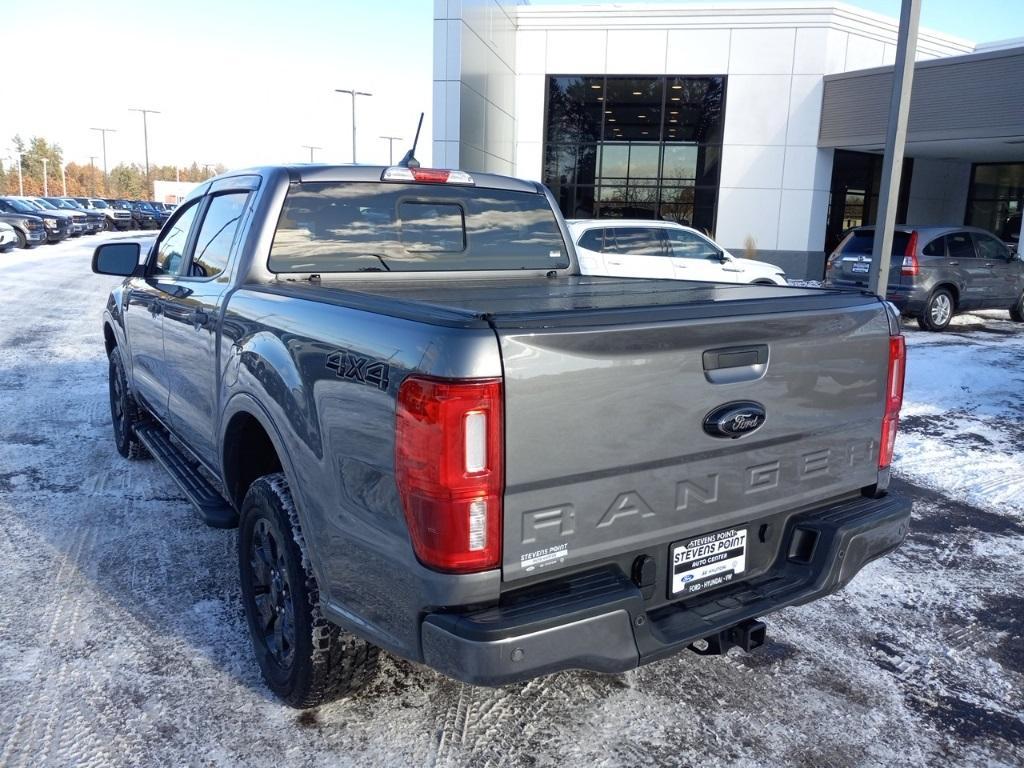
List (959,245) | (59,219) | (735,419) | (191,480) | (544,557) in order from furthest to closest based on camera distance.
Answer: (59,219) < (959,245) < (191,480) < (735,419) < (544,557)

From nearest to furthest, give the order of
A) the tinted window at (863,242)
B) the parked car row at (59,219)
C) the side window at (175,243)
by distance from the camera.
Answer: the side window at (175,243), the tinted window at (863,242), the parked car row at (59,219)

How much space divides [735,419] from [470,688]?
156cm

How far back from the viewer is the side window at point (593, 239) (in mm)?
13810

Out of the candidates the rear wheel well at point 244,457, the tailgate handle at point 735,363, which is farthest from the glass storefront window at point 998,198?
the rear wheel well at point 244,457

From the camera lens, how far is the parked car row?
2888 centimetres

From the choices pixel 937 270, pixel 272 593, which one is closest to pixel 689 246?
pixel 937 270

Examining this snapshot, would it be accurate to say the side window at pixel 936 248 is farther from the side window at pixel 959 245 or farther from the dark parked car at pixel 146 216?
the dark parked car at pixel 146 216

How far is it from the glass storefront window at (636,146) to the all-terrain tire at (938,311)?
1111 centimetres

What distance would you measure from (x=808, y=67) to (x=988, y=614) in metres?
22.4

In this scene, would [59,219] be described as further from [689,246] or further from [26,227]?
[689,246]

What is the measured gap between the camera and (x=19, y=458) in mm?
6145

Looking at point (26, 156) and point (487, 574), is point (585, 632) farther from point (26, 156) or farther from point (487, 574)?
point (26, 156)

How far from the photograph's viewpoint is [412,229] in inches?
163

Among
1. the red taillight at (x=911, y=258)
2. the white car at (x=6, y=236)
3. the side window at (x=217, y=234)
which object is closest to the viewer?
the side window at (x=217, y=234)
